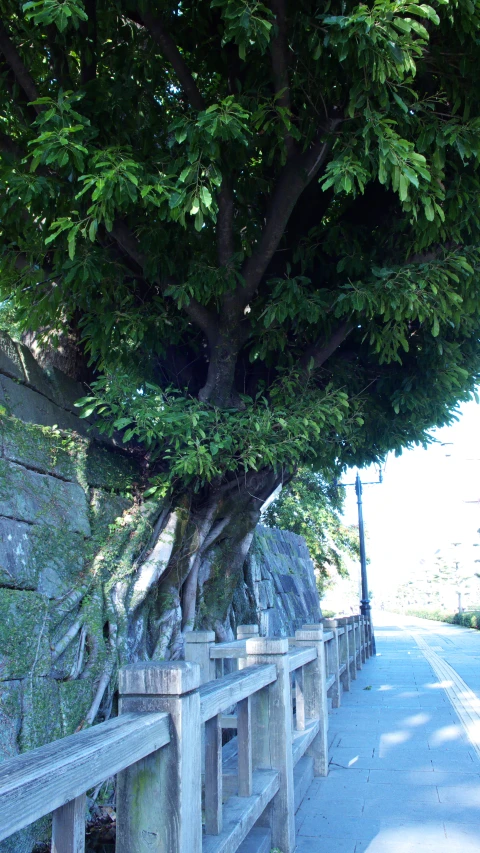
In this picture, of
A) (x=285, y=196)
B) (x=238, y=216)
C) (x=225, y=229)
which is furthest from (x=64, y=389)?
(x=285, y=196)

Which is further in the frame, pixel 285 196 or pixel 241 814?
pixel 285 196

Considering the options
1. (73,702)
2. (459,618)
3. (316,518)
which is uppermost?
(316,518)

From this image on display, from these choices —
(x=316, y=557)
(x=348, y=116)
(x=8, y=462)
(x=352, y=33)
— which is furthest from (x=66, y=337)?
(x=316, y=557)

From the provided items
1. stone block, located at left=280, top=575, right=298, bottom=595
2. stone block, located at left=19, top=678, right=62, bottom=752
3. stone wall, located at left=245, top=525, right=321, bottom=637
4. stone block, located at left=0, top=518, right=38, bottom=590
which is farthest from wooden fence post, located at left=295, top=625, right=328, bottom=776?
stone block, located at left=280, top=575, right=298, bottom=595

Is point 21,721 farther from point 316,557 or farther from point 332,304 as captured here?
point 316,557

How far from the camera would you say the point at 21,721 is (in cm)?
476

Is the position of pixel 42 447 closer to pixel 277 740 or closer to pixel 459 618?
pixel 277 740

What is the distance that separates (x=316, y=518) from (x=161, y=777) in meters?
18.3

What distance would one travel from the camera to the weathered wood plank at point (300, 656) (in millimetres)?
4195

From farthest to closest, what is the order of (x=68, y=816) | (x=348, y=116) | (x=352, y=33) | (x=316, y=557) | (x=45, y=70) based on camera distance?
(x=316, y=557)
(x=45, y=70)
(x=348, y=116)
(x=352, y=33)
(x=68, y=816)

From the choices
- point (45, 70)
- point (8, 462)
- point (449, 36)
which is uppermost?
point (45, 70)

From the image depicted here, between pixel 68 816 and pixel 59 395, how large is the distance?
6.10m

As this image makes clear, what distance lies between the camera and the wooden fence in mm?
1521

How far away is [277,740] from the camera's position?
3664 mm
